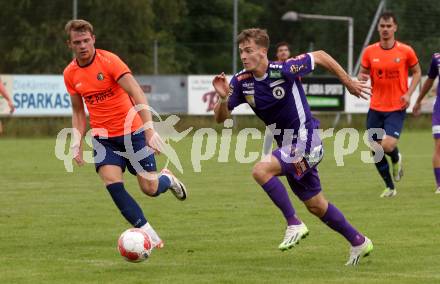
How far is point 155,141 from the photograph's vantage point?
27.9 ft

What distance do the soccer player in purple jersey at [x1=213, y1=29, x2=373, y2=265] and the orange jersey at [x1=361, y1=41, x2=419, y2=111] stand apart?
5.55 metres

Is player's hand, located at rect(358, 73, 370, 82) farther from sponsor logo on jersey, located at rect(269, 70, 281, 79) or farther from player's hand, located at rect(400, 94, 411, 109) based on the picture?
sponsor logo on jersey, located at rect(269, 70, 281, 79)

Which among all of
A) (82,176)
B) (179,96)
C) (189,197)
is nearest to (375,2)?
(179,96)

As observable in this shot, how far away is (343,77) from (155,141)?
1566mm

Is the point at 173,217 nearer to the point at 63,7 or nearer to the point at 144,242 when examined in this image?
the point at 144,242

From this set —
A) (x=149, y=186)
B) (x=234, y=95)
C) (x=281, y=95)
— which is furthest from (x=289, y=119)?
(x=149, y=186)

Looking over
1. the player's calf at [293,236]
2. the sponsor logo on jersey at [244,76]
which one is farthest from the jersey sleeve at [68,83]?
the player's calf at [293,236]

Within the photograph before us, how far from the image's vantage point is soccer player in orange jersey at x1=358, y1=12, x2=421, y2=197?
548 inches

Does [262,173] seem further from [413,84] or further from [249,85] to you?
[413,84]

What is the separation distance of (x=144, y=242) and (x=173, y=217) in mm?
3454

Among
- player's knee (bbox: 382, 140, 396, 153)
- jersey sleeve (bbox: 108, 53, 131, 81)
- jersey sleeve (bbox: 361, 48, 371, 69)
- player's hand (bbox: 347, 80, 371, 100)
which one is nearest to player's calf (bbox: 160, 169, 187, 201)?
jersey sleeve (bbox: 108, 53, 131, 81)

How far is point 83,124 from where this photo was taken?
9.62m

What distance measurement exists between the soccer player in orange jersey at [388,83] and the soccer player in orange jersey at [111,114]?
202 inches

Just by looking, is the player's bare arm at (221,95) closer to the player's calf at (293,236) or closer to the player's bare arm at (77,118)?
the player's calf at (293,236)
